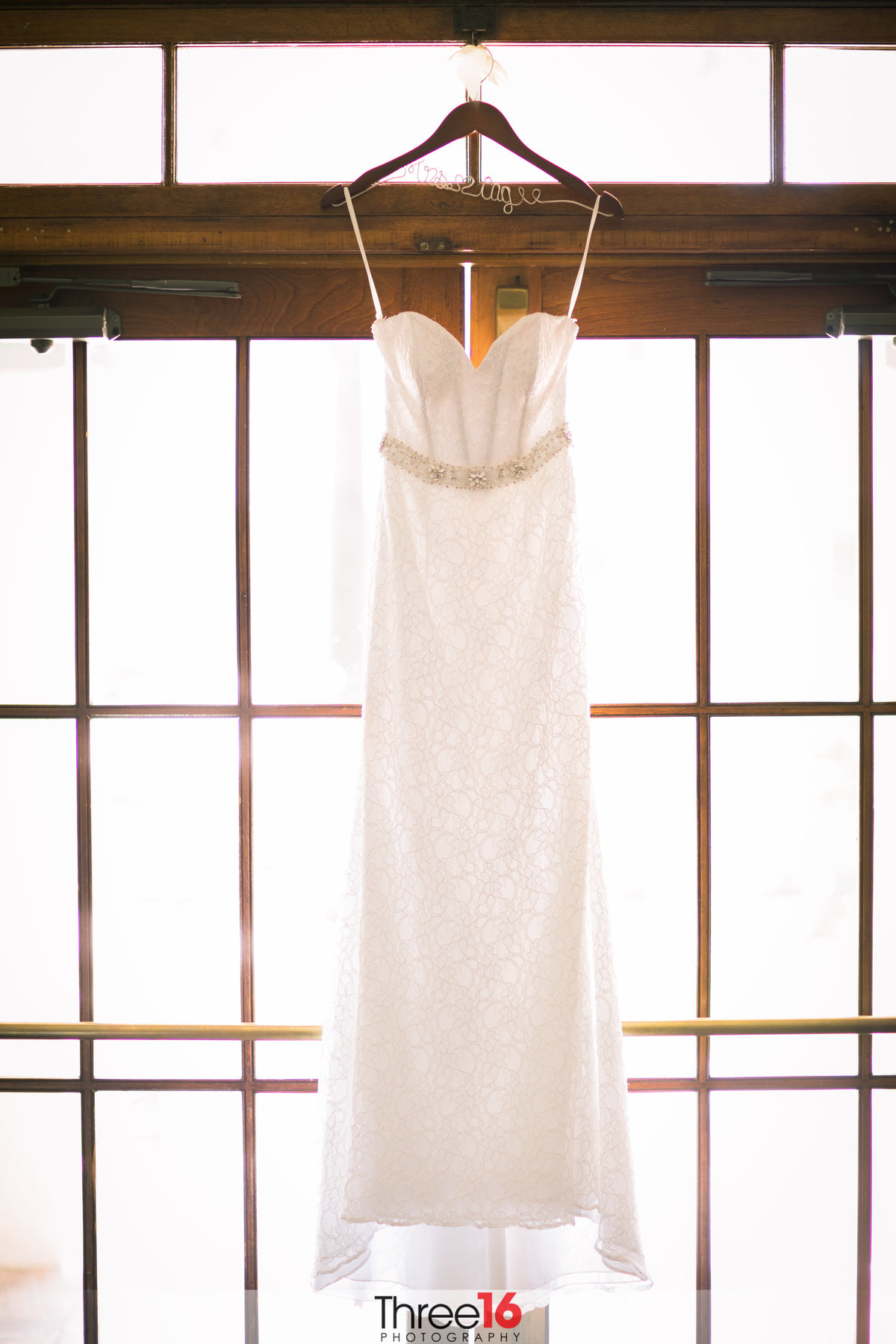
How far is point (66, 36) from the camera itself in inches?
49.3

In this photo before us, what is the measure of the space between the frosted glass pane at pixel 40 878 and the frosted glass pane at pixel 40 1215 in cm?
18

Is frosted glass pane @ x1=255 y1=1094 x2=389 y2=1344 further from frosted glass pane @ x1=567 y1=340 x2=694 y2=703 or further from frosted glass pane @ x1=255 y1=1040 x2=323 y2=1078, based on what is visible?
frosted glass pane @ x1=567 y1=340 x2=694 y2=703

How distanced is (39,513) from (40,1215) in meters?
1.21

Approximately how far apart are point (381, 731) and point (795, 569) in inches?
30.8

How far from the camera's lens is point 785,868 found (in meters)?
1.34

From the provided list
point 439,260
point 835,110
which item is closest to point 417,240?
point 439,260

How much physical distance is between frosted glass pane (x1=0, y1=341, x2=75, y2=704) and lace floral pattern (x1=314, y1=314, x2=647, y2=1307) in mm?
610

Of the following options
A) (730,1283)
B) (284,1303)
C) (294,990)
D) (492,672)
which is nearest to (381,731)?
(492,672)

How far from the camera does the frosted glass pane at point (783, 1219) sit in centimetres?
134

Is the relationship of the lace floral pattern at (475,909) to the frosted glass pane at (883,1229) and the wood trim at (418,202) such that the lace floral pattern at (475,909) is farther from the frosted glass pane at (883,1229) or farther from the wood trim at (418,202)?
the frosted glass pane at (883,1229)

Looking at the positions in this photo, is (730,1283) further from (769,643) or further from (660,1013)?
(769,643)

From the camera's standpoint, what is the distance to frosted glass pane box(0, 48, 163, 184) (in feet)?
4.13

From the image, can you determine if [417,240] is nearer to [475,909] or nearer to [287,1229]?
[475,909]

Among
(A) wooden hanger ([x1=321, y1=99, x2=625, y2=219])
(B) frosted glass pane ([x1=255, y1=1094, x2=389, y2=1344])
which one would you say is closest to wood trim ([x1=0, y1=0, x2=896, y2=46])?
(A) wooden hanger ([x1=321, y1=99, x2=625, y2=219])
